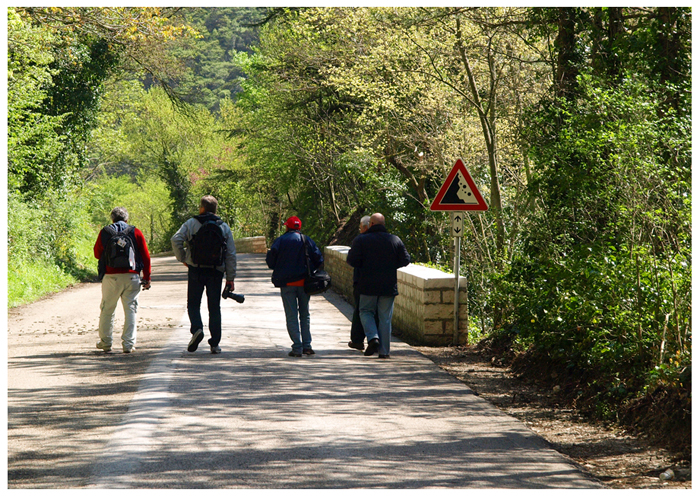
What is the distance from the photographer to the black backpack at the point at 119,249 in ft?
32.4

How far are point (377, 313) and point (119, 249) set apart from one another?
3306 mm

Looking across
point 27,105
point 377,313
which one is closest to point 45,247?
point 27,105

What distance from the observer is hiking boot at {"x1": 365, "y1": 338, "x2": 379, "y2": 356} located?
9906 mm

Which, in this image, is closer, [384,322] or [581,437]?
[581,437]

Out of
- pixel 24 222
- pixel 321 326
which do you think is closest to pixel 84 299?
pixel 24 222

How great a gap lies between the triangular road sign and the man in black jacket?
1164 mm

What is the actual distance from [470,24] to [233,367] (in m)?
9.22

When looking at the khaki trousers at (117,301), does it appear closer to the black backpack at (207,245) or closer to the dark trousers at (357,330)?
the black backpack at (207,245)

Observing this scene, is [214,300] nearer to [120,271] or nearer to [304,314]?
[304,314]

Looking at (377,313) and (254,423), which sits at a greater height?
(377,313)

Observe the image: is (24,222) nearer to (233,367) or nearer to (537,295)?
(233,367)

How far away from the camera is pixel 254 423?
21.2 ft

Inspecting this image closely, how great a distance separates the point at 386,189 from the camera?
2319cm

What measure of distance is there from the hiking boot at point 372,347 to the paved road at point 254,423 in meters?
0.13
